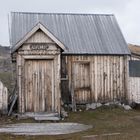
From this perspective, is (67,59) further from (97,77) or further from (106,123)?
(106,123)

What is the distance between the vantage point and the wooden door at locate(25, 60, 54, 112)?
973 inches

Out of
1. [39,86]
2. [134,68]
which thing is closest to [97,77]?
[134,68]

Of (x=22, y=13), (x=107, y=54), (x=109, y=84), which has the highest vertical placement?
(x=22, y=13)

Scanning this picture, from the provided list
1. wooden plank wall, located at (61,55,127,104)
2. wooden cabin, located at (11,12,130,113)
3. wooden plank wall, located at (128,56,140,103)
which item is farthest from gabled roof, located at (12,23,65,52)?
wooden plank wall, located at (128,56,140,103)

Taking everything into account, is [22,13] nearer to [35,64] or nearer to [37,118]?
[35,64]

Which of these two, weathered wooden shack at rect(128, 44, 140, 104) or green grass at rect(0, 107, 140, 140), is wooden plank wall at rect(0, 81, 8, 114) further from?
weathered wooden shack at rect(128, 44, 140, 104)

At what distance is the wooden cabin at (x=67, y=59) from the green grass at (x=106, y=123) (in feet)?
5.06

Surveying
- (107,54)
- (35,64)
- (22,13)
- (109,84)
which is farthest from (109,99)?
(22,13)

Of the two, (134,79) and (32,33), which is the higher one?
(32,33)

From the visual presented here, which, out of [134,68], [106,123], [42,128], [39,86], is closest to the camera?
[42,128]

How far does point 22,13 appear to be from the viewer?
31219mm

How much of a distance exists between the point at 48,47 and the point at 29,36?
3.84 ft

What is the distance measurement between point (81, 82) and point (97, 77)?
3.47 ft

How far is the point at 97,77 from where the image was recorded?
28.8 metres
